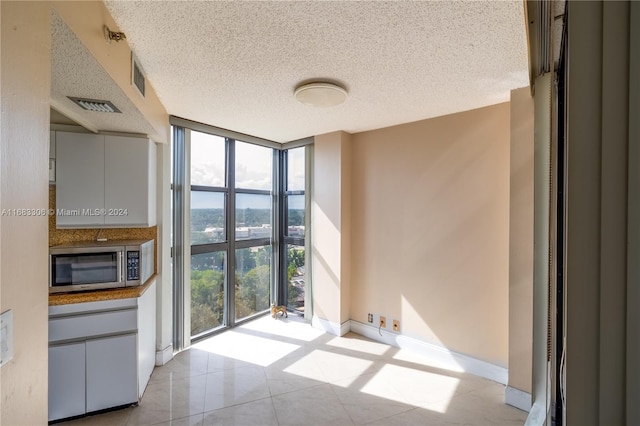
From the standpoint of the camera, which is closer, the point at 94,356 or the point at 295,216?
the point at 94,356

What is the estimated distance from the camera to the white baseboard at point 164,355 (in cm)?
301

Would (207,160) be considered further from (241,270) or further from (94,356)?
(94,356)

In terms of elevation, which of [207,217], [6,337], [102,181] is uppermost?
[102,181]

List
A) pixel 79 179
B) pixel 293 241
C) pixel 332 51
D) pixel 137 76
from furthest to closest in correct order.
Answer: pixel 293 241
pixel 79 179
pixel 137 76
pixel 332 51

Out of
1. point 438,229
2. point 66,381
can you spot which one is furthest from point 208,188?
point 438,229

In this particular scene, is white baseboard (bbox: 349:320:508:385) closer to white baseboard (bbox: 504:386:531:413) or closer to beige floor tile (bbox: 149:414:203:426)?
white baseboard (bbox: 504:386:531:413)

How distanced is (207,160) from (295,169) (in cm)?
134

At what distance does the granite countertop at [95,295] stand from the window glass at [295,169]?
255cm

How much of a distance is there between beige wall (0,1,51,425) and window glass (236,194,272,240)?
3163 millimetres

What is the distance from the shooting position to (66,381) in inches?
85.1

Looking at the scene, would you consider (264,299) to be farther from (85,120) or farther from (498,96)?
(498,96)

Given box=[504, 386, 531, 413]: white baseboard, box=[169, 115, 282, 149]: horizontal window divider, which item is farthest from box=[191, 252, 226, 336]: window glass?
box=[504, 386, 531, 413]: white baseboard

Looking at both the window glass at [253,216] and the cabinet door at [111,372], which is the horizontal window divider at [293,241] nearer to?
the window glass at [253,216]

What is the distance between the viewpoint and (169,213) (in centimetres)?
318
